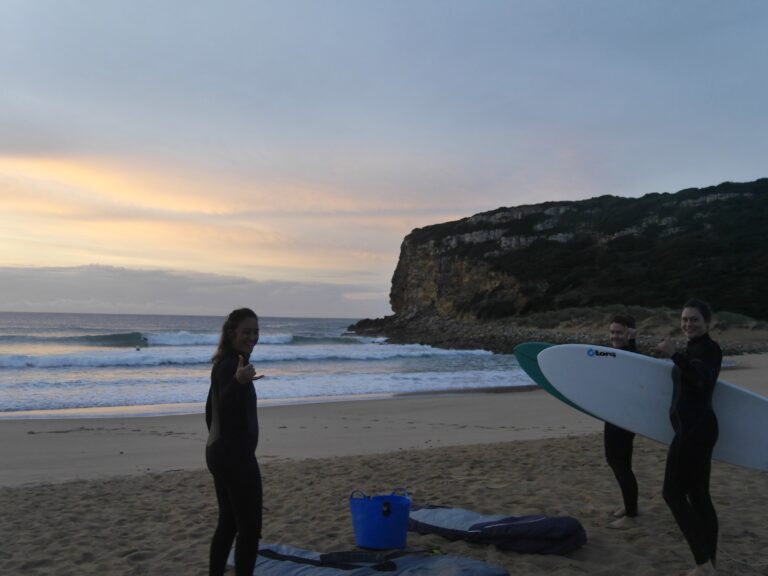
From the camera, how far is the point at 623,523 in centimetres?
441

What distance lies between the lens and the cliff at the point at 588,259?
40.5 m

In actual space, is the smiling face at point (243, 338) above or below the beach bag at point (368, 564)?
above

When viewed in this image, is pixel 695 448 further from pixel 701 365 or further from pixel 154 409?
pixel 154 409

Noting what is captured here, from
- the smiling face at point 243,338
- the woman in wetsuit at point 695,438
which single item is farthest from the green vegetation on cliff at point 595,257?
the smiling face at point 243,338

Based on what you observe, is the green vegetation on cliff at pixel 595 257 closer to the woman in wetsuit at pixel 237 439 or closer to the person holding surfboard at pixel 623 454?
the person holding surfboard at pixel 623 454

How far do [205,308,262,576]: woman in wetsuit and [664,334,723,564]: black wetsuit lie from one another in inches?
84.7

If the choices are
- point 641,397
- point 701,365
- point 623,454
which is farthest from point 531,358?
point 701,365

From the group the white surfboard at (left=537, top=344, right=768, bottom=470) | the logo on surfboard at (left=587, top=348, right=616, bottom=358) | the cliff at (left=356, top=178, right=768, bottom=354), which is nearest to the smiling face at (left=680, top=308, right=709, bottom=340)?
the white surfboard at (left=537, top=344, right=768, bottom=470)

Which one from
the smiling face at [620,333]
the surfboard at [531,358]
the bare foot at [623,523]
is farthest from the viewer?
the surfboard at [531,358]

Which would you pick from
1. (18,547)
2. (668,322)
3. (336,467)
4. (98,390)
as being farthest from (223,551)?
(668,322)

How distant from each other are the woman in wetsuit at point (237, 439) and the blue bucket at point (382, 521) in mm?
1069

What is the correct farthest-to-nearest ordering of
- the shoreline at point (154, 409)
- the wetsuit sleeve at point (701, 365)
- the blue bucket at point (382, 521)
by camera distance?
the shoreline at point (154, 409), the blue bucket at point (382, 521), the wetsuit sleeve at point (701, 365)

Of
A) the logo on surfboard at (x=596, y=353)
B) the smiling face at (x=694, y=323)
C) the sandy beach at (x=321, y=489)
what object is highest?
the smiling face at (x=694, y=323)

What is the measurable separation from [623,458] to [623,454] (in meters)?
0.03
